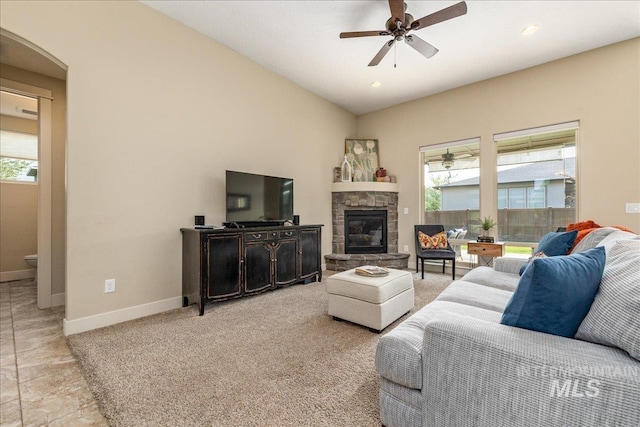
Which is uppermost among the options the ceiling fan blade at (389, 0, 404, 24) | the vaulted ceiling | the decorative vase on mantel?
the vaulted ceiling

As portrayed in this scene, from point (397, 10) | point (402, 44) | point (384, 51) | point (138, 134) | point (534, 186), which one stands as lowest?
point (534, 186)

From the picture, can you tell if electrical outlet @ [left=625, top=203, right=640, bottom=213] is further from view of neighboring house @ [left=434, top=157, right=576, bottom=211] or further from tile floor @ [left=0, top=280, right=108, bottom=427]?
tile floor @ [left=0, top=280, right=108, bottom=427]

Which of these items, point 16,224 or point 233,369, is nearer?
point 233,369

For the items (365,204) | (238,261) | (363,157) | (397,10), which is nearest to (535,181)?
(365,204)

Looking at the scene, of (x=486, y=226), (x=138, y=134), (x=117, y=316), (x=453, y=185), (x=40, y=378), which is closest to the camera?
(x=40, y=378)

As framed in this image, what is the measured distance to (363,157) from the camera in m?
5.46

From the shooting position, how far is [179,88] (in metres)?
3.02

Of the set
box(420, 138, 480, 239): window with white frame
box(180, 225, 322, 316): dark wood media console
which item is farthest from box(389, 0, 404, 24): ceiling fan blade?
box(420, 138, 480, 239): window with white frame

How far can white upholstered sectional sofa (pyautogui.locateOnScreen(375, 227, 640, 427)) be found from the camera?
79 centimetres

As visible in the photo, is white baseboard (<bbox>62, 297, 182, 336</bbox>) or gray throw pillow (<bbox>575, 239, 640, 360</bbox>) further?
→ white baseboard (<bbox>62, 297, 182, 336</bbox>)

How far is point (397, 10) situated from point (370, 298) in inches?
100

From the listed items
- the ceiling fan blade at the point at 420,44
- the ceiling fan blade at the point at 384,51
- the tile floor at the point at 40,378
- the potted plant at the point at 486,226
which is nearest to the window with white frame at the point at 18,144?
the tile floor at the point at 40,378

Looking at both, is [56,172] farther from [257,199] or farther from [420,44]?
[420,44]

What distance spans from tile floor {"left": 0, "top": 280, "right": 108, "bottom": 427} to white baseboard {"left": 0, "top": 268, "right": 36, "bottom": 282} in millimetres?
2009
